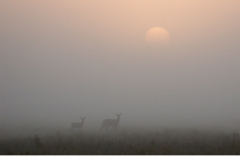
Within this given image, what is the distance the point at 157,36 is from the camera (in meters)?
3.27

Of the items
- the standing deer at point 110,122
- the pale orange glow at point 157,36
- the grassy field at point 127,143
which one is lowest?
the grassy field at point 127,143

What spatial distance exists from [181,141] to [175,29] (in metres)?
1.29

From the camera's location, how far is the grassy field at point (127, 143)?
3.26 meters

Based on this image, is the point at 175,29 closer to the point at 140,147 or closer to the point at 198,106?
the point at 198,106

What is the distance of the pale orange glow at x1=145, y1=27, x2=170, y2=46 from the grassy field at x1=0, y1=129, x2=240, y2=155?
1017 millimetres

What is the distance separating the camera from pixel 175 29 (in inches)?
131

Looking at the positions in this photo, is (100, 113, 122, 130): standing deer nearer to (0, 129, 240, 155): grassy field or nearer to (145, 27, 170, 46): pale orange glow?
(0, 129, 240, 155): grassy field

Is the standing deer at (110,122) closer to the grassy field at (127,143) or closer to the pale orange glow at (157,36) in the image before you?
the grassy field at (127,143)

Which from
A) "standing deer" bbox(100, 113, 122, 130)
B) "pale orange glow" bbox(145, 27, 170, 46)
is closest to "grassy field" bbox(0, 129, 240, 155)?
"standing deer" bbox(100, 113, 122, 130)

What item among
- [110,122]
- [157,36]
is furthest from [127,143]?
[157,36]

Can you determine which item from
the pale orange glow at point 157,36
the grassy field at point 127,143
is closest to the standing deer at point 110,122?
the grassy field at point 127,143

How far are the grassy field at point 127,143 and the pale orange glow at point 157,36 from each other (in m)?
1.02

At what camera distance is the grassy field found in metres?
3.26
